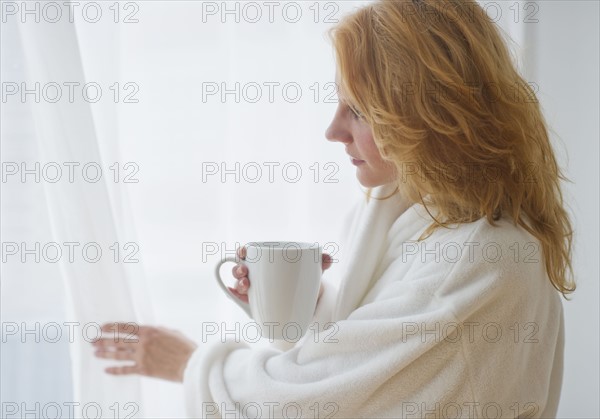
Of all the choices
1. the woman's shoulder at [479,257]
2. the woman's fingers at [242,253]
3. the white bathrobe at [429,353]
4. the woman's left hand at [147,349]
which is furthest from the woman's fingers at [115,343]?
the woman's shoulder at [479,257]

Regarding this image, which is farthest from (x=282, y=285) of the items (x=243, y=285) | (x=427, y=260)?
(x=427, y=260)

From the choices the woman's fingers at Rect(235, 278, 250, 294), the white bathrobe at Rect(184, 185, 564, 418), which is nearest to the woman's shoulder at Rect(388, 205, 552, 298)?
the white bathrobe at Rect(184, 185, 564, 418)

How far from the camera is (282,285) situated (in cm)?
85

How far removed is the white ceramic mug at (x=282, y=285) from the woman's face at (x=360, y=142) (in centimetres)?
19

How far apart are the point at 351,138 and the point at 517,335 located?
1.26 ft

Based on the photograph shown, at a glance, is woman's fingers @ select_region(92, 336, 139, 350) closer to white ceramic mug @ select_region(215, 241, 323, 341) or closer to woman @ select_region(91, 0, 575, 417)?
woman @ select_region(91, 0, 575, 417)

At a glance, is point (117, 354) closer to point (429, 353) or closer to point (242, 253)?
point (242, 253)

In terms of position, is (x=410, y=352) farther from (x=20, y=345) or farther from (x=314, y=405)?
(x=20, y=345)

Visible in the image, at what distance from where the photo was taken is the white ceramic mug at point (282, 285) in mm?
843

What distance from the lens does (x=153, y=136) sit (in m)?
1.07

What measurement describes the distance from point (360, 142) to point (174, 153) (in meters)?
0.33

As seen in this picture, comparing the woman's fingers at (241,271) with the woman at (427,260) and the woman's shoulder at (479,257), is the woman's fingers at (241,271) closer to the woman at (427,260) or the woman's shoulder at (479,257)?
the woman at (427,260)

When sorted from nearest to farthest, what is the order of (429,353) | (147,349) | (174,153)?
(429,353)
(147,349)
(174,153)

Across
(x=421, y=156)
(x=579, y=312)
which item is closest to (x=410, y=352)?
(x=421, y=156)
